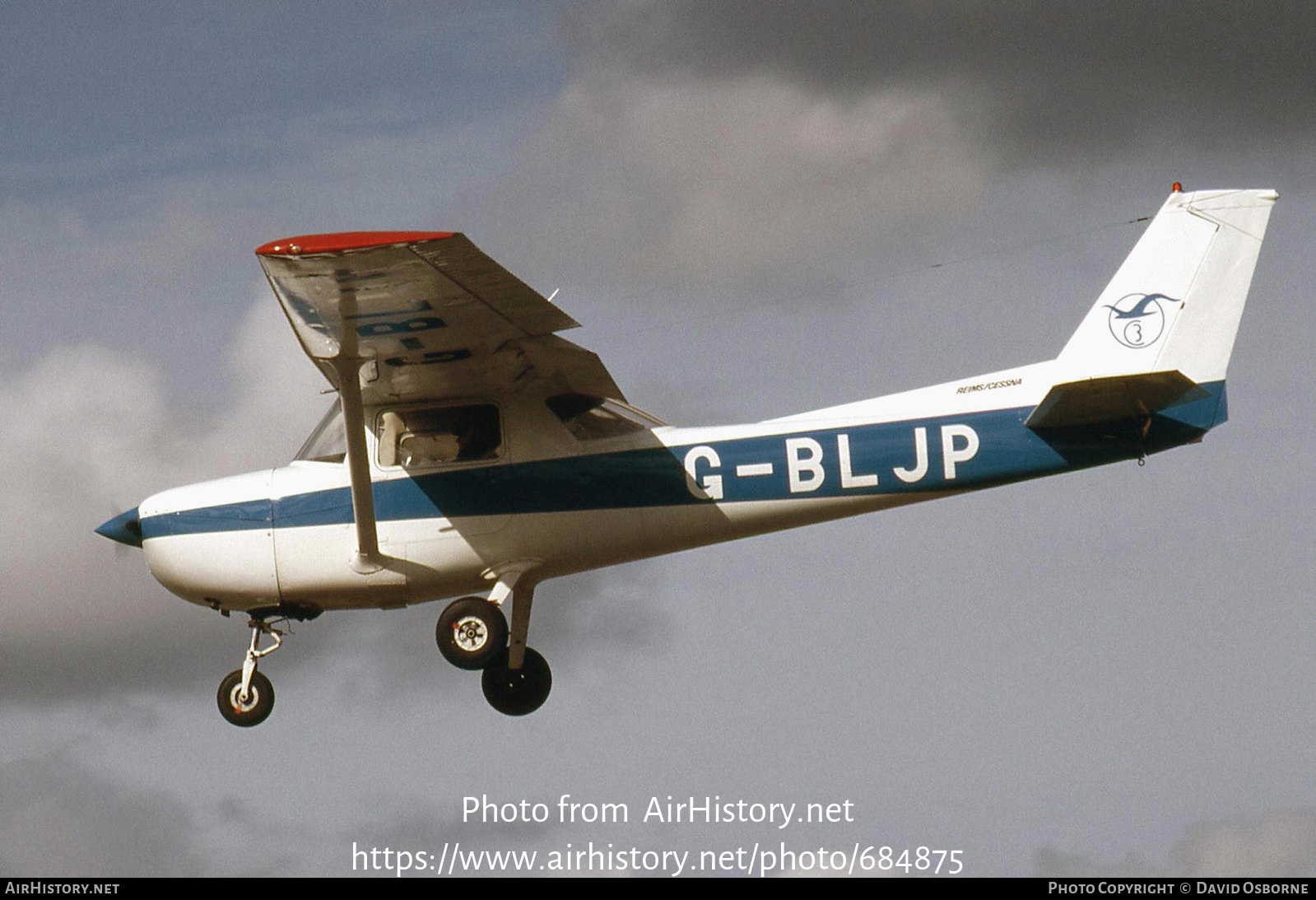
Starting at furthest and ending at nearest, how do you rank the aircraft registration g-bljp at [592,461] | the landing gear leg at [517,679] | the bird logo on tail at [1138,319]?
the landing gear leg at [517,679]
the bird logo on tail at [1138,319]
the aircraft registration g-bljp at [592,461]

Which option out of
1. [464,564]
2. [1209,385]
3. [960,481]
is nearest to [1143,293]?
[1209,385]

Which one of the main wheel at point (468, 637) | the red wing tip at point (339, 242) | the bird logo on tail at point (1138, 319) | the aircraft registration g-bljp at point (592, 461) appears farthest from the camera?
the bird logo on tail at point (1138, 319)

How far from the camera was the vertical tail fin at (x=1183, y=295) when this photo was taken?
59.4 feet

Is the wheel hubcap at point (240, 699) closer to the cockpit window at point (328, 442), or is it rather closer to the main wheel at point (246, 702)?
the main wheel at point (246, 702)

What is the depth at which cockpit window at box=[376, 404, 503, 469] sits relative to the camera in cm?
1822

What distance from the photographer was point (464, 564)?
59.9 ft

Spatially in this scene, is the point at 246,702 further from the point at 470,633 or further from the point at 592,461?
the point at 592,461

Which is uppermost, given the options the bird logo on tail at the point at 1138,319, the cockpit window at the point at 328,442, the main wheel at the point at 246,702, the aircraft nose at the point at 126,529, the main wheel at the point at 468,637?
the bird logo on tail at the point at 1138,319

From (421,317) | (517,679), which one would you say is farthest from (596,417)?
(517,679)

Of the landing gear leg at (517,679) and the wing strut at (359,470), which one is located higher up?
the wing strut at (359,470)

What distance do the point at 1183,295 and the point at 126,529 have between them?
870 centimetres

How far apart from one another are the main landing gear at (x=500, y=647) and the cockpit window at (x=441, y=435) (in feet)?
3.39

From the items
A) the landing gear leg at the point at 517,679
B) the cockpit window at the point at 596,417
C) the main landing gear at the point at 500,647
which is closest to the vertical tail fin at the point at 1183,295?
the cockpit window at the point at 596,417

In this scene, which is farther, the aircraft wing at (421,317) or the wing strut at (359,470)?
→ the wing strut at (359,470)
